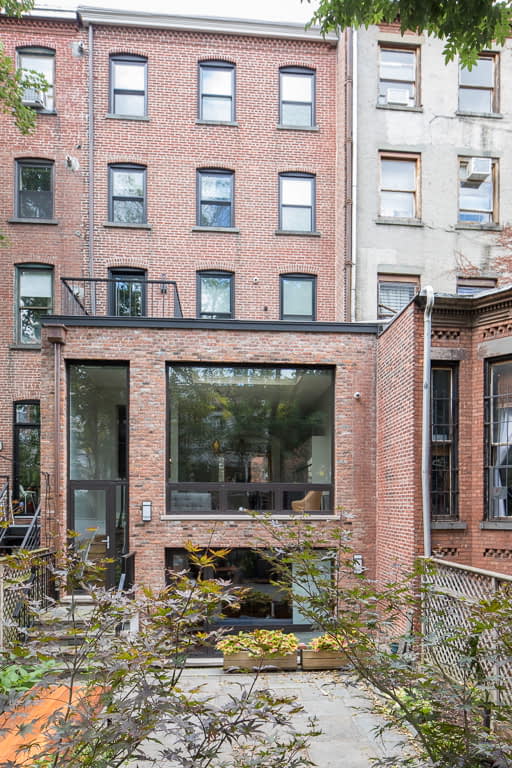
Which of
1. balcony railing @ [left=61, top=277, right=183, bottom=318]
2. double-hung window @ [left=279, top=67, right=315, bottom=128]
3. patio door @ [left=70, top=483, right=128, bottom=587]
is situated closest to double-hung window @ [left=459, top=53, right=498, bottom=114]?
double-hung window @ [left=279, top=67, right=315, bottom=128]

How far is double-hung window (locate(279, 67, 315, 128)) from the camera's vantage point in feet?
49.1

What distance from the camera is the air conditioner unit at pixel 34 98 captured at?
1431 centimetres

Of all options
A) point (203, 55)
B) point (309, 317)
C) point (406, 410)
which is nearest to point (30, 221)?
point (203, 55)

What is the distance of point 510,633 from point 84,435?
354 inches

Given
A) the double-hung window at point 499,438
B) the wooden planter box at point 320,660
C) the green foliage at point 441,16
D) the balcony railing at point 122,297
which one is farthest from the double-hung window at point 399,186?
the wooden planter box at point 320,660

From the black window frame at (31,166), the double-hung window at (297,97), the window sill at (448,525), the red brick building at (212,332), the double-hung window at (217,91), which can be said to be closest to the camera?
the window sill at (448,525)

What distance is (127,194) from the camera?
1457 centimetres

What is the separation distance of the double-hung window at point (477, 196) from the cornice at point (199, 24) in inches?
196

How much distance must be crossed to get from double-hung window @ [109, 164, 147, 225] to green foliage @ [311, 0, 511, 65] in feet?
29.4

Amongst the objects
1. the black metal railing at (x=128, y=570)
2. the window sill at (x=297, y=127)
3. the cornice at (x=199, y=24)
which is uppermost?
the cornice at (x=199, y=24)

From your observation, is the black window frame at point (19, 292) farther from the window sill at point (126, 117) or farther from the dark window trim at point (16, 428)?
the window sill at point (126, 117)

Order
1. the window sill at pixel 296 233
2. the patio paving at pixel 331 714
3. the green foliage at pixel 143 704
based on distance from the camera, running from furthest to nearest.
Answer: the window sill at pixel 296 233
the patio paving at pixel 331 714
the green foliage at pixel 143 704

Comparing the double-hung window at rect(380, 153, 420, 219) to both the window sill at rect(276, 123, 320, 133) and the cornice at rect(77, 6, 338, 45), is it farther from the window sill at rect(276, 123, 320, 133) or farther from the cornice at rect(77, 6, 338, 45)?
the cornice at rect(77, 6, 338, 45)

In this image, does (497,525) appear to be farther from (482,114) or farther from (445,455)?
(482,114)
